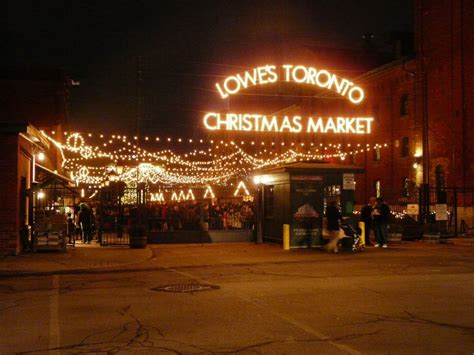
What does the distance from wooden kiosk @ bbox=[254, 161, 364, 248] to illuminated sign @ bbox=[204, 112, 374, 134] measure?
4.69m

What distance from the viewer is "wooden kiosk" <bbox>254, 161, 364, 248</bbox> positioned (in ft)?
71.4

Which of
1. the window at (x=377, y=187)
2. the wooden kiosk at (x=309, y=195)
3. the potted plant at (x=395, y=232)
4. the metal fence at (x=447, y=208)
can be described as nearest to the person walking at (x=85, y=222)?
the wooden kiosk at (x=309, y=195)

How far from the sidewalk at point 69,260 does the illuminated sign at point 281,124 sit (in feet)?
24.3

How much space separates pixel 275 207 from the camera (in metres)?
23.3

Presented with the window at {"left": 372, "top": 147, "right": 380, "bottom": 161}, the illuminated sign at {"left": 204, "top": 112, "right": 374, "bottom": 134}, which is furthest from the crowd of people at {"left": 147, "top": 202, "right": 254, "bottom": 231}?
the window at {"left": 372, "top": 147, "right": 380, "bottom": 161}

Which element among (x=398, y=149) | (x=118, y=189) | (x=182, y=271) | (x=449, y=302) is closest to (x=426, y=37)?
(x=398, y=149)

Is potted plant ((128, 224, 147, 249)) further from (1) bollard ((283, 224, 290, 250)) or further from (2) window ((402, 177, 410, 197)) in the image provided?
(2) window ((402, 177, 410, 197))

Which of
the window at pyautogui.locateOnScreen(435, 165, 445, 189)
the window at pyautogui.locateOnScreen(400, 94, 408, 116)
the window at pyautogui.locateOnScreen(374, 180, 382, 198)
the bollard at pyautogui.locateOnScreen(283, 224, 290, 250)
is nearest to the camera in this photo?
the bollard at pyautogui.locateOnScreen(283, 224, 290, 250)

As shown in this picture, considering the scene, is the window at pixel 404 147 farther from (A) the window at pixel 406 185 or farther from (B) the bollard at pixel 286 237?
(B) the bollard at pixel 286 237

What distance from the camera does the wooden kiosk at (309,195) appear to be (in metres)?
21.8

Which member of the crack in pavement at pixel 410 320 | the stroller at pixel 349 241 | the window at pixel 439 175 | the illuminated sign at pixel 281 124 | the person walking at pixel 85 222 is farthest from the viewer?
the window at pixel 439 175

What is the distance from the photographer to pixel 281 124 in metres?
27.7

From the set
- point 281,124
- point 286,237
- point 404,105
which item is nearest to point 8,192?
point 286,237

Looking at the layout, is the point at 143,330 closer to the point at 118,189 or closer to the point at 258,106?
the point at 118,189
